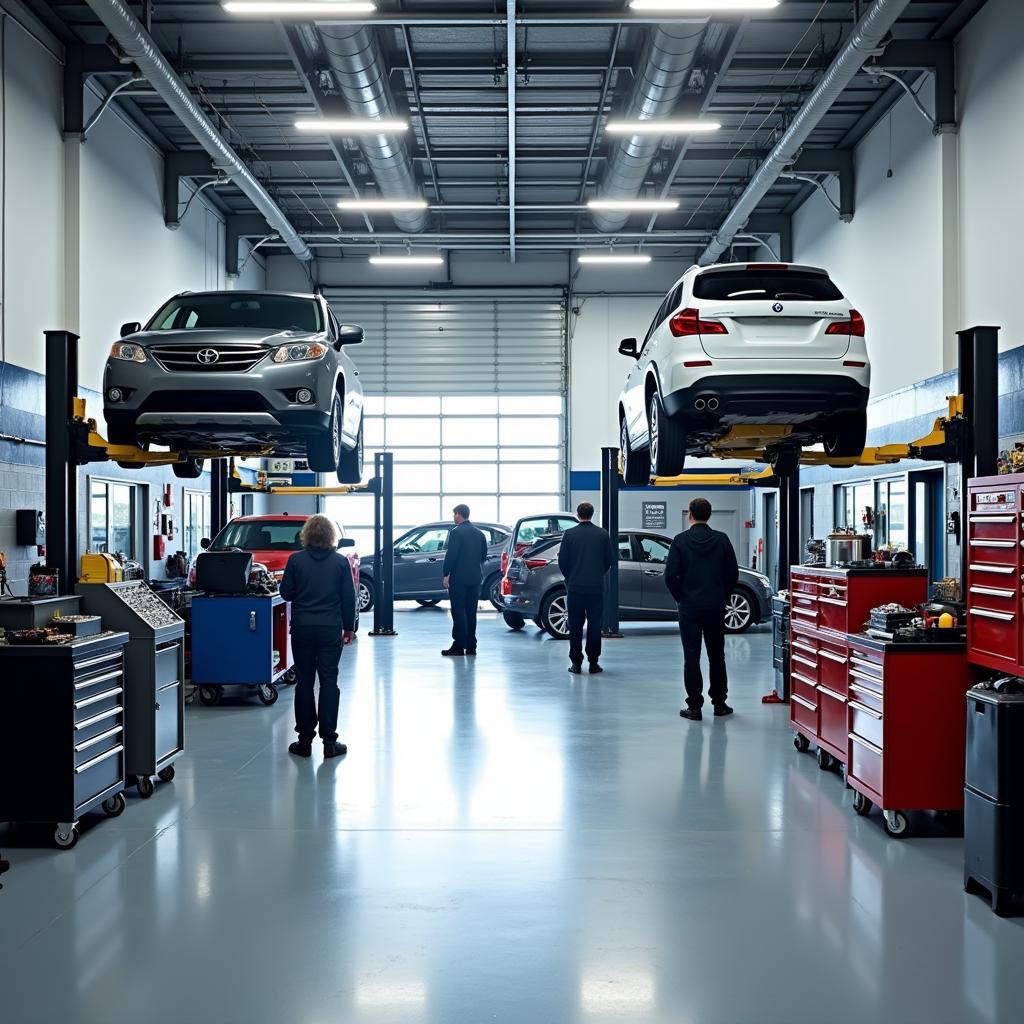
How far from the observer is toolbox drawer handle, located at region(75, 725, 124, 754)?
4.79 m

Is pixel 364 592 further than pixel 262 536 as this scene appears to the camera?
Yes

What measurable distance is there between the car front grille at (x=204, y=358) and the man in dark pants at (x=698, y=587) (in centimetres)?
343

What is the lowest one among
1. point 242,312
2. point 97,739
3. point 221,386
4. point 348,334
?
point 97,739

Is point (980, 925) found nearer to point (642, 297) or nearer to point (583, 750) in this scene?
point (583, 750)

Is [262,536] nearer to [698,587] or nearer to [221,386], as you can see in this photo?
[221,386]

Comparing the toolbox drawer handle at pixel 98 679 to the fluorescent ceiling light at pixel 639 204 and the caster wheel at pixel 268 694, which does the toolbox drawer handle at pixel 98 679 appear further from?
the fluorescent ceiling light at pixel 639 204

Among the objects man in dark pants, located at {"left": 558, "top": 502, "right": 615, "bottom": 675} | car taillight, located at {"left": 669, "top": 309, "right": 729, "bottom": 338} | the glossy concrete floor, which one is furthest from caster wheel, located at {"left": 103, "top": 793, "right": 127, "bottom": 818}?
man in dark pants, located at {"left": 558, "top": 502, "right": 615, "bottom": 675}

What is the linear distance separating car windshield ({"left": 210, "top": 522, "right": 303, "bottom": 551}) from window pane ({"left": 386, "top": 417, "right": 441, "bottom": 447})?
814 cm

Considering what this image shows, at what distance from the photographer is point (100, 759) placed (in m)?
5.03

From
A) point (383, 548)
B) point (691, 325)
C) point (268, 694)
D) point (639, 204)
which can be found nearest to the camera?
point (691, 325)

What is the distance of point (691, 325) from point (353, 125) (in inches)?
244

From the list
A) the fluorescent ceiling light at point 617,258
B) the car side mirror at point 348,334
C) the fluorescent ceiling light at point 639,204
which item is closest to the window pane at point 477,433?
the fluorescent ceiling light at point 617,258

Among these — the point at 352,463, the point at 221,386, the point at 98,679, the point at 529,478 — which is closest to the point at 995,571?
the point at 98,679

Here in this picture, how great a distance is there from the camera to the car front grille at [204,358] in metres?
6.62
